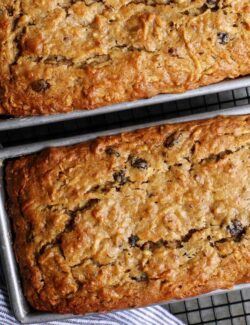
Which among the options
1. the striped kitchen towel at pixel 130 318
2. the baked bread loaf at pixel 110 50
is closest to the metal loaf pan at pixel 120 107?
the baked bread loaf at pixel 110 50

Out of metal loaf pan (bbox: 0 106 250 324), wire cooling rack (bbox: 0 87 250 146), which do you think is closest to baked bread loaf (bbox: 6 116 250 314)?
metal loaf pan (bbox: 0 106 250 324)

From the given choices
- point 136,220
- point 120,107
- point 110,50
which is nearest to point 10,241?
point 136,220

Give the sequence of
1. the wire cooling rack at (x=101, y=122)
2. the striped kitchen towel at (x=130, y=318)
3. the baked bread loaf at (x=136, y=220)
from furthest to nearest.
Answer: the wire cooling rack at (x=101, y=122) → the striped kitchen towel at (x=130, y=318) → the baked bread loaf at (x=136, y=220)

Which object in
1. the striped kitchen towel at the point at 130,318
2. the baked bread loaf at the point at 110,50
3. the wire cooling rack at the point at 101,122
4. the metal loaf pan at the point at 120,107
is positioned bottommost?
the striped kitchen towel at the point at 130,318

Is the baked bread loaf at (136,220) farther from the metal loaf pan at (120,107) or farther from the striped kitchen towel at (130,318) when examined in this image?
the striped kitchen towel at (130,318)

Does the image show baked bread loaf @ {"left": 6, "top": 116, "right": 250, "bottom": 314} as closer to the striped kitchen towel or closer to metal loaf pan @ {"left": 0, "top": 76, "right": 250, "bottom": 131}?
metal loaf pan @ {"left": 0, "top": 76, "right": 250, "bottom": 131}

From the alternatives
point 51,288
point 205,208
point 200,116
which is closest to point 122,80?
point 200,116
